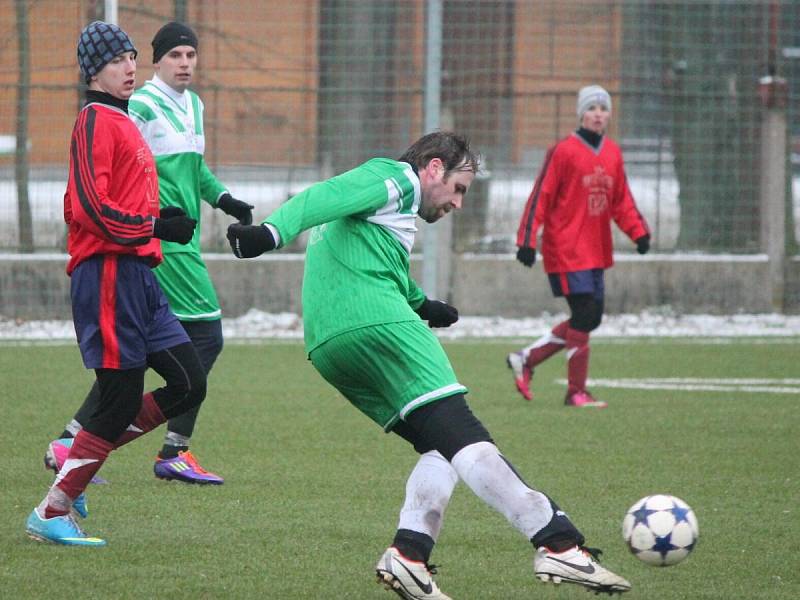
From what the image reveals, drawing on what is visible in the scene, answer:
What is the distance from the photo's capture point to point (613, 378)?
1048cm

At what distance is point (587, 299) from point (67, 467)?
4.77 meters

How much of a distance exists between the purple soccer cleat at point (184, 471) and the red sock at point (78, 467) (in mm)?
1323

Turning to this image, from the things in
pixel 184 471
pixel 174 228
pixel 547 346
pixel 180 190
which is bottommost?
pixel 184 471

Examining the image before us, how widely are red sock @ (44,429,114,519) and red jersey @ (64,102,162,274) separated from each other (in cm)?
65

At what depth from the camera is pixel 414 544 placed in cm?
455

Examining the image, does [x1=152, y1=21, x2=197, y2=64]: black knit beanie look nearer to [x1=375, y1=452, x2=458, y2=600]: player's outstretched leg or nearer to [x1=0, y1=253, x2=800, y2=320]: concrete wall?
[x1=375, y1=452, x2=458, y2=600]: player's outstretched leg

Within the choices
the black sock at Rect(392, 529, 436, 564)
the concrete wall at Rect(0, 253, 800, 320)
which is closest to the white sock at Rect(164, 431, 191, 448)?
the black sock at Rect(392, 529, 436, 564)

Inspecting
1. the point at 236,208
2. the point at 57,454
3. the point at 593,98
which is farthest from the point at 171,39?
the point at 593,98

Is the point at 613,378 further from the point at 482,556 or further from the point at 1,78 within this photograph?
the point at 1,78

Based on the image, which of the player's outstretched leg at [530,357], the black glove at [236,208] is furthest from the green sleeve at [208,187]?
the player's outstretched leg at [530,357]

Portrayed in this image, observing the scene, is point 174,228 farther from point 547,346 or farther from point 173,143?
point 547,346

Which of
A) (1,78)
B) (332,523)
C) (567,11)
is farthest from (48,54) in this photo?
(332,523)

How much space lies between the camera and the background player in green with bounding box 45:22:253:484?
6.68 m

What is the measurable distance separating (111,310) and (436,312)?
1178 mm
